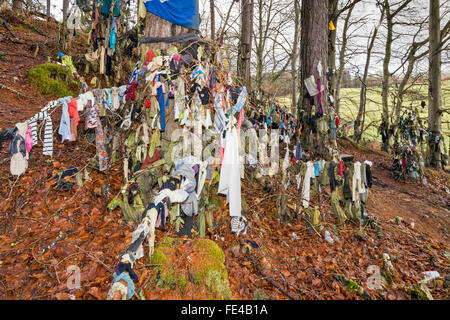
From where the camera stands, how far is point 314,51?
5109 millimetres

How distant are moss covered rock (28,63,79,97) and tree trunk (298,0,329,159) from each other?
661 centimetres

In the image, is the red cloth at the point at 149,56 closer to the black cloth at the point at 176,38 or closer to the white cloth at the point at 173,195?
the black cloth at the point at 176,38

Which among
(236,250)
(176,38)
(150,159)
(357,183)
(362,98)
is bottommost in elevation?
(236,250)

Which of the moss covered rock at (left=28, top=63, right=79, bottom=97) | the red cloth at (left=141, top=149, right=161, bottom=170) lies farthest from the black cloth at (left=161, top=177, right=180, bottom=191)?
the moss covered rock at (left=28, top=63, right=79, bottom=97)

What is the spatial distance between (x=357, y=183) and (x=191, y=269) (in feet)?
9.74

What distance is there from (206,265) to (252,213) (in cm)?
158

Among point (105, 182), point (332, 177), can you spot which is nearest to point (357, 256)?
point (332, 177)

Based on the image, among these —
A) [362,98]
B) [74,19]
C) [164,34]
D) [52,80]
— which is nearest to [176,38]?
[164,34]

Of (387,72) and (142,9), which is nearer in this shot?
(142,9)

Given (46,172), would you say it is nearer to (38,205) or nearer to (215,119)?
(38,205)

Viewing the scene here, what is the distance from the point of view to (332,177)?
3834 millimetres

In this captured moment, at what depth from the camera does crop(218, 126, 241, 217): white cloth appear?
3.14m

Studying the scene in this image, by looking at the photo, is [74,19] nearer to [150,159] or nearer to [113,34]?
[113,34]

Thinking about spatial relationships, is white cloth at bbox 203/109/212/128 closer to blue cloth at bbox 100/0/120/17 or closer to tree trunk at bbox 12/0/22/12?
blue cloth at bbox 100/0/120/17
